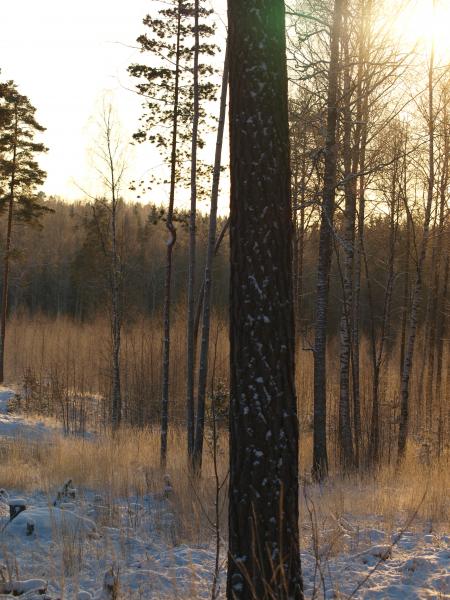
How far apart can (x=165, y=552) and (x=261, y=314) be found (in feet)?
9.47

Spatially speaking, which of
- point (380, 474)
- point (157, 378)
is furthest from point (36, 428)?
point (380, 474)

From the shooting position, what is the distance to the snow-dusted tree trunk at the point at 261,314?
3.69 metres

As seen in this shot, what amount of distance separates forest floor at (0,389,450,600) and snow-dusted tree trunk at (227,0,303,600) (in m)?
0.31

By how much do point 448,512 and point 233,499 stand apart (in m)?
3.86

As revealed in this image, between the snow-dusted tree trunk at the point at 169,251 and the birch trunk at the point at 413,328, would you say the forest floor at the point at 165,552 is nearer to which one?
the snow-dusted tree trunk at the point at 169,251

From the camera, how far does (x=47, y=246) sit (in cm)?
6831

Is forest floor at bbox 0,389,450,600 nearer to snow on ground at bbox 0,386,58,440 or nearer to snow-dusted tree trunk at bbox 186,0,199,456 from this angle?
snow-dusted tree trunk at bbox 186,0,199,456

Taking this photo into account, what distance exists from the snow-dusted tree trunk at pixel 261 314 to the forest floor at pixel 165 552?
1.03 feet

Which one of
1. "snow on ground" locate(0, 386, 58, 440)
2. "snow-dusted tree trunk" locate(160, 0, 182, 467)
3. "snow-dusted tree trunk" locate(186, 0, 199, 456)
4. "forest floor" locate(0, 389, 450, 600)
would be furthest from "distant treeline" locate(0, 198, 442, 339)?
"forest floor" locate(0, 389, 450, 600)

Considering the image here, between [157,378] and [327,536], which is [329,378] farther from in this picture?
[327,536]

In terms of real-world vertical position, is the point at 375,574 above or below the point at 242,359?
below

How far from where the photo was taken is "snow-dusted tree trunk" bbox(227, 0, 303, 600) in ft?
12.1

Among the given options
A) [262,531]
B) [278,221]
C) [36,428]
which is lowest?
[36,428]

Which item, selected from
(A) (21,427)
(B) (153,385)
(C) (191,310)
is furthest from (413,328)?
(B) (153,385)
